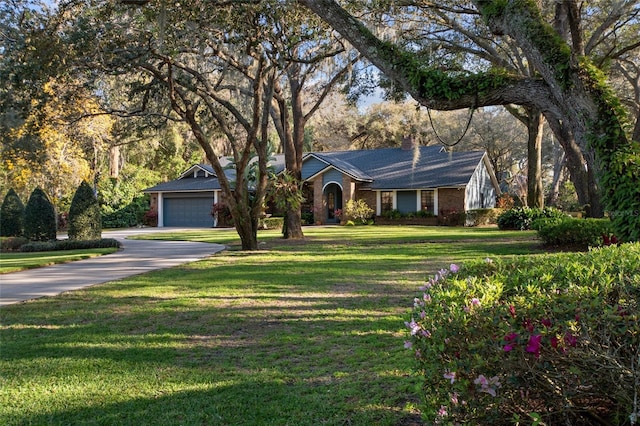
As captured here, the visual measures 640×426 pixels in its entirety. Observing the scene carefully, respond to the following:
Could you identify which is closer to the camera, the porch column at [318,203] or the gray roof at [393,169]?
the gray roof at [393,169]

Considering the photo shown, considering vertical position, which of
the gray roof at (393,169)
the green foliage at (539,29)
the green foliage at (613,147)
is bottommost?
the green foliage at (613,147)

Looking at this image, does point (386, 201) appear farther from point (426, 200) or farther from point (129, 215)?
point (129, 215)

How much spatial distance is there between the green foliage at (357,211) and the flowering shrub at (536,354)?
27.6 m

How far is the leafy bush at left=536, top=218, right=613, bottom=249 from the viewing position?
1262cm

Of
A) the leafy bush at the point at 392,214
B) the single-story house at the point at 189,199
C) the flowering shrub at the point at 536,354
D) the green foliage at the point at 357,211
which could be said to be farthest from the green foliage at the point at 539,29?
the single-story house at the point at 189,199

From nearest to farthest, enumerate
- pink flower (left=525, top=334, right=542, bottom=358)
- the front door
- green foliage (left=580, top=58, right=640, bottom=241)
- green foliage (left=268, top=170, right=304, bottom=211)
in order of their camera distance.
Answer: pink flower (left=525, top=334, right=542, bottom=358), green foliage (left=580, top=58, right=640, bottom=241), green foliage (left=268, top=170, right=304, bottom=211), the front door

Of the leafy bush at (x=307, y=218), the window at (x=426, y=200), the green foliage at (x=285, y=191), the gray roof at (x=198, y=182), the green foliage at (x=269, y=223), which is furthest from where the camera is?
the gray roof at (x=198, y=182)

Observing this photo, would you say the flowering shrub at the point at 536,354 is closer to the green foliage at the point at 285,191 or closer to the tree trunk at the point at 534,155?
the green foliage at the point at 285,191

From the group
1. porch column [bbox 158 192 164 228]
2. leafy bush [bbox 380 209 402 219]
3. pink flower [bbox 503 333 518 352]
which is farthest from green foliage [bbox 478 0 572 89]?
porch column [bbox 158 192 164 228]

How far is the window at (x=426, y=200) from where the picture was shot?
1239 inches

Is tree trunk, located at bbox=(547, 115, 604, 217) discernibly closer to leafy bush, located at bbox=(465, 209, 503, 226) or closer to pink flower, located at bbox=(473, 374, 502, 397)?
pink flower, located at bbox=(473, 374, 502, 397)

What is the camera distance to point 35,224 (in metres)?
19.9

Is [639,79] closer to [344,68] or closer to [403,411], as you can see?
[344,68]

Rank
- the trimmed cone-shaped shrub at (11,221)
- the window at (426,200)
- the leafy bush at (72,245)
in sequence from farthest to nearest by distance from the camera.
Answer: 1. the window at (426,200)
2. the trimmed cone-shaped shrub at (11,221)
3. the leafy bush at (72,245)
